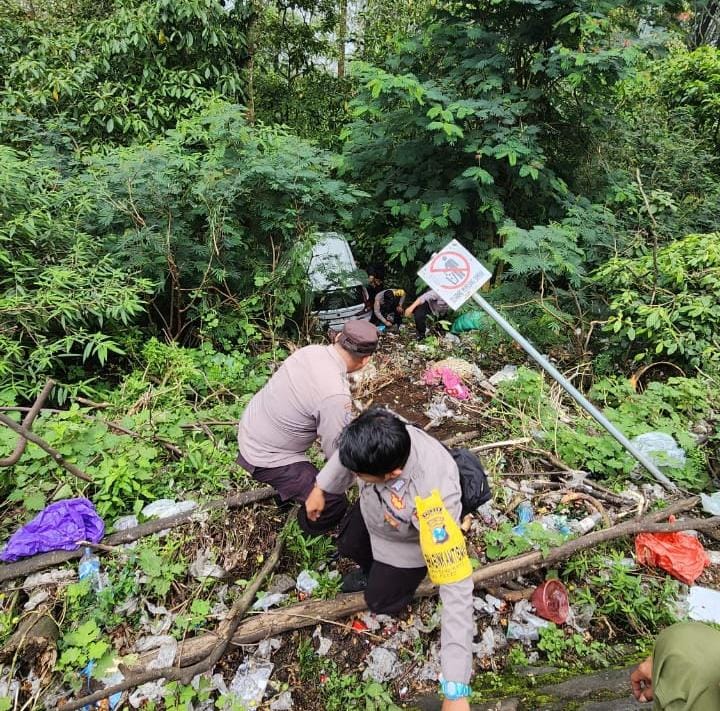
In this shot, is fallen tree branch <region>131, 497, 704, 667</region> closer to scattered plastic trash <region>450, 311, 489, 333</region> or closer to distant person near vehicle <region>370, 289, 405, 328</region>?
scattered plastic trash <region>450, 311, 489, 333</region>

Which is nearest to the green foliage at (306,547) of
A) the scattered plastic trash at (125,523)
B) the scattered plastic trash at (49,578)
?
the scattered plastic trash at (125,523)

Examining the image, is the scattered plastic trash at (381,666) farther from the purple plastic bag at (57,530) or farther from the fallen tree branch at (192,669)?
the purple plastic bag at (57,530)

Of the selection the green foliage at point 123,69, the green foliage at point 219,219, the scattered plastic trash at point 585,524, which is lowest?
the scattered plastic trash at point 585,524

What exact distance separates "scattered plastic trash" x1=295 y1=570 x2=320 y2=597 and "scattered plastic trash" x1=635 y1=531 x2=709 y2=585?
2.07 meters

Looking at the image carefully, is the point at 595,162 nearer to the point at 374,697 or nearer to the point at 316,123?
the point at 316,123

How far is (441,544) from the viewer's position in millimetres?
1741

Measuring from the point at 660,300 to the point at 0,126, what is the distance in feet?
25.6

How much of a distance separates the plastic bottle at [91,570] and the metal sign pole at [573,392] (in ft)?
9.16

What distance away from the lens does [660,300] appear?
4766 mm

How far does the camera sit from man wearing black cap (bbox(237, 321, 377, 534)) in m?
2.38

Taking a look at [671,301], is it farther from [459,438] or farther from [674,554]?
[674,554]

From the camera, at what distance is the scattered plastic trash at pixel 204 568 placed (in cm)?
285

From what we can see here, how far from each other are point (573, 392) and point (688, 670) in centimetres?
177

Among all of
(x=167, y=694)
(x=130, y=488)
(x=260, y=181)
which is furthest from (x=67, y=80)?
(x=167, y=694)
